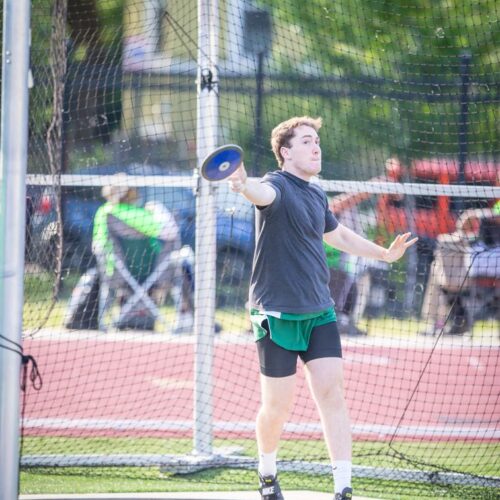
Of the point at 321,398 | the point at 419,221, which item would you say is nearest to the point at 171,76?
the point at 419,221

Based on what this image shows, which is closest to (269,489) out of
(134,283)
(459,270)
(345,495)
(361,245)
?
(345,495)

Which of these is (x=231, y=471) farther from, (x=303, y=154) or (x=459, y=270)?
(x=459, y=270)

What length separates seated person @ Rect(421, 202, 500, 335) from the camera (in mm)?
7113

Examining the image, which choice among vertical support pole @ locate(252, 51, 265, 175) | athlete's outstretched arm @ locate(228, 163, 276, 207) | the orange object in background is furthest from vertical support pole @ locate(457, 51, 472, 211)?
athlete's outstretched arm @ locate(228, 163, 276, 207)

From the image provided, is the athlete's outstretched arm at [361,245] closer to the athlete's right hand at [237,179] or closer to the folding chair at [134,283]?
the athlete's right hand at [237,179]

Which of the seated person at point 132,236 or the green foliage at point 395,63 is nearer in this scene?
the green foliage at point 395,63

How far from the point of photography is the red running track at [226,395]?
6.47 meters

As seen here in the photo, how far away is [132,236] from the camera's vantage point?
420 inches

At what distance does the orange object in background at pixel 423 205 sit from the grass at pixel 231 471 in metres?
2.15

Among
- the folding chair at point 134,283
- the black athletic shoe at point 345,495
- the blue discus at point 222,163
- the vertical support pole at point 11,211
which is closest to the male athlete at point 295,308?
the black athletic shoe at point 345,495

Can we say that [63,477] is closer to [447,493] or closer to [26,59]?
[447,493]

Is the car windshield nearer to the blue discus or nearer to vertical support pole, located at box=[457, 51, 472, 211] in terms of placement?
vertical support pole, located at box=[457, 51, 472, 211]

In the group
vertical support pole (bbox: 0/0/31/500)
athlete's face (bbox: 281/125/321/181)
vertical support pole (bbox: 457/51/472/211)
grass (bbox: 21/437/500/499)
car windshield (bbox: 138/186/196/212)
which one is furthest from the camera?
car windshield (bbox: 138/186/196/212)

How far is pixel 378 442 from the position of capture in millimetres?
6223
